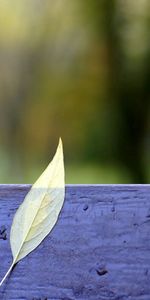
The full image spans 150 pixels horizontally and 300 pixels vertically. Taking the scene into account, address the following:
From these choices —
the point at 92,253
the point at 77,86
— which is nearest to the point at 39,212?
the point at 92,253

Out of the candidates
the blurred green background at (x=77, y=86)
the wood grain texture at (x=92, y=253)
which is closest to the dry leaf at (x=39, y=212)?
the wood grain texture at (x=92, y=253)

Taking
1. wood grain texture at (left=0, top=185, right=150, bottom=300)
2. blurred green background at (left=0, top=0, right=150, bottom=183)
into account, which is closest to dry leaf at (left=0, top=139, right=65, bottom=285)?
wood grain texture at (left=0, top=185, right=150, bottom=300)

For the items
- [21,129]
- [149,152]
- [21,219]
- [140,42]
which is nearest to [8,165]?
[21,129]

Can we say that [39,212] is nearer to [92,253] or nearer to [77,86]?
[92,253]

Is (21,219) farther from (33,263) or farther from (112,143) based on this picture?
(112,143)

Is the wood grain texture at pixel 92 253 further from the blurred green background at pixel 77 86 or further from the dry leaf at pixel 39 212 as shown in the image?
the blurred green background at pixel 77 86

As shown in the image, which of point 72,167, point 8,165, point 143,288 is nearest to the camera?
point 143,288

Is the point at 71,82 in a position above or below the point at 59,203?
below

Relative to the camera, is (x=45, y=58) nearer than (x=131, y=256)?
No
